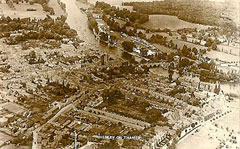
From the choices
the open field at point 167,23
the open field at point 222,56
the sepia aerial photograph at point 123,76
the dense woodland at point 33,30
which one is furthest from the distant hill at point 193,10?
the dense woodland at point 33,30

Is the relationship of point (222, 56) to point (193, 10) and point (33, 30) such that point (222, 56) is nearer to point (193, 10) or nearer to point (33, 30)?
point (193, 10)

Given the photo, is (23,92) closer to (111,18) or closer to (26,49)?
(26,49)

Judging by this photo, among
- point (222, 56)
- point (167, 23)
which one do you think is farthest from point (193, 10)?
point (222, 56)

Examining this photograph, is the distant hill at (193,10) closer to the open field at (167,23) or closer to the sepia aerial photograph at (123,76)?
the sepia aerial photograph at (123,76)

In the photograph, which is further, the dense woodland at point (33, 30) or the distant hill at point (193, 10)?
the dense woodland at point (33, 30)

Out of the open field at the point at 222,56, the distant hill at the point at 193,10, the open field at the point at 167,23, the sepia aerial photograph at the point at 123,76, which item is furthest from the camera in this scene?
the open field at the point at 167,23

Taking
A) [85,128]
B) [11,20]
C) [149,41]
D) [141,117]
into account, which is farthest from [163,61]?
[11,20]

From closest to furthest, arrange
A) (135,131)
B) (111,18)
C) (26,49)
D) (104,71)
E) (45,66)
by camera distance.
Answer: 1. (135,131)
2. (104,71)
3. (45,66)
4. (26,49)
5. (111,18)
